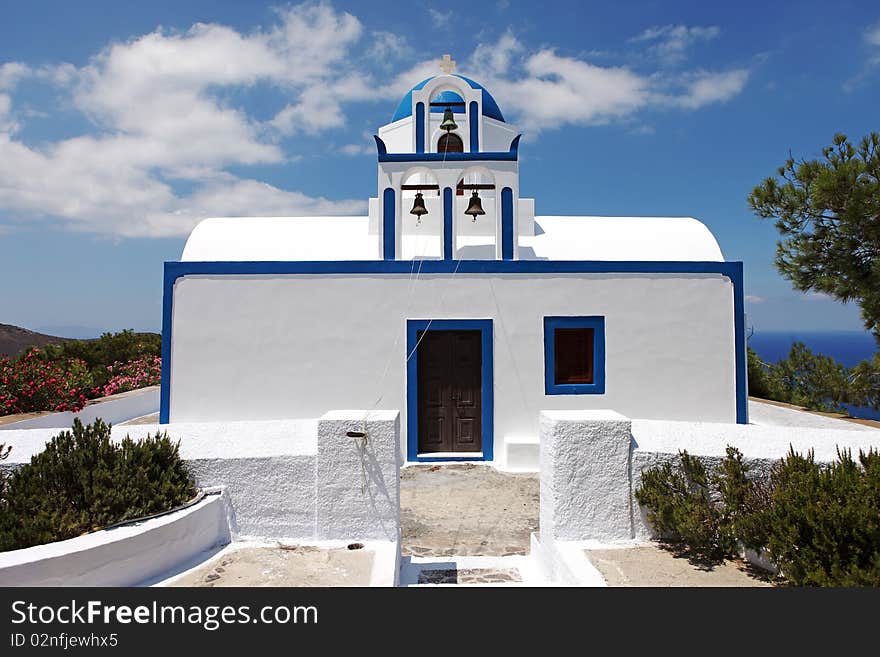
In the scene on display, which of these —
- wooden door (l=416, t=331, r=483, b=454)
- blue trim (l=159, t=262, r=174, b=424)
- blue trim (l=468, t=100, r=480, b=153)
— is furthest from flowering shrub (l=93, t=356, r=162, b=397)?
blue trim (l=468, t=100, r=480, b=153)

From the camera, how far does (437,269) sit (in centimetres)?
890

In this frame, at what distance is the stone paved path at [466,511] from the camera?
225 inches

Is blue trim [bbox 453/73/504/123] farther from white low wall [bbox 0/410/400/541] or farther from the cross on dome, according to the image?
white low wall [bbox 0/410/400/541]

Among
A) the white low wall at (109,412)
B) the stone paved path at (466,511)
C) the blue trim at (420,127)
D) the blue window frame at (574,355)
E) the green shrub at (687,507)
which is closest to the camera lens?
the green shrub at (687,507)

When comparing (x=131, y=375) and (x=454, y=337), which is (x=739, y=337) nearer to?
(x=454, y=337)

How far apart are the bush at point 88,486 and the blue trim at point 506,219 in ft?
→ 20.4

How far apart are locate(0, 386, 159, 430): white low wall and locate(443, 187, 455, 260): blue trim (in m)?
6.76

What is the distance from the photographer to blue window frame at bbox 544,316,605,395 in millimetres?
8945

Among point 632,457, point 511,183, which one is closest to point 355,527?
point 632,457

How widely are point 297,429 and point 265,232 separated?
8.18 meters

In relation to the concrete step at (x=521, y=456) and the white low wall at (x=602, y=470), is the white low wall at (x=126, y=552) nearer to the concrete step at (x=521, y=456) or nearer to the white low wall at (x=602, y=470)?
the white low wall at (x=602, y=470)

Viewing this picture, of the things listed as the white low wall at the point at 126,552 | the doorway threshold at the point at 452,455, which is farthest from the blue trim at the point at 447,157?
the white low wall at the point at 126,552

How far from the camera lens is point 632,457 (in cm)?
471
